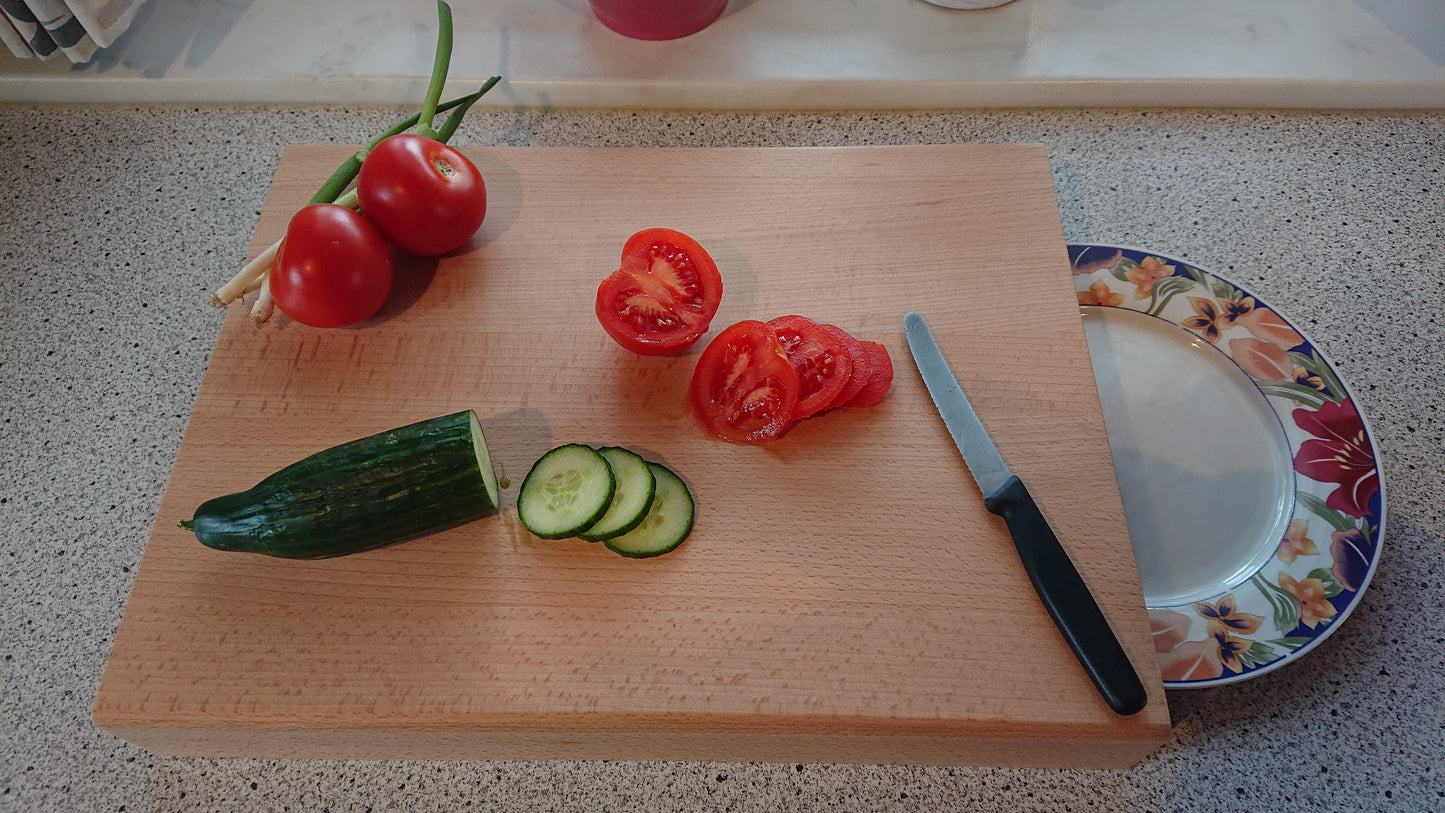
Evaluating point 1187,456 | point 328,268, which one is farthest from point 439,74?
point 1187,456

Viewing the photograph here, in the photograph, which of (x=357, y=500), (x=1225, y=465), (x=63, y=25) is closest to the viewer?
(x=357, y=500)

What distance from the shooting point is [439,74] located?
1166mm

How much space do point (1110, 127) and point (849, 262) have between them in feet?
2.37

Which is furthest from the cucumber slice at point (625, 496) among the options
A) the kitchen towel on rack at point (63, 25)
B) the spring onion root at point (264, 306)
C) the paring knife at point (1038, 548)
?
the kitchen towel on rack at point (63, 25)

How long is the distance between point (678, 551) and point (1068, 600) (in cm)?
38

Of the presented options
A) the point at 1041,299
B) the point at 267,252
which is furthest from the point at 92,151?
the point at 1041,299

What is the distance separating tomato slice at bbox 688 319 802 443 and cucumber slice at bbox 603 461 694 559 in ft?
0.29

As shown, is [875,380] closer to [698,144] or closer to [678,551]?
[678,551]

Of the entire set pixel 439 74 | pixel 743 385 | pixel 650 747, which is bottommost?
pixel 650 747

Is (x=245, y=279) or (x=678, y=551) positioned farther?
(x=245, y=279)

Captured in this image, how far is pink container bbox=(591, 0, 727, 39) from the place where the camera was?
1.48 meters

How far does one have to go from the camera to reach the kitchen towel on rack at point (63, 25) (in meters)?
1.42

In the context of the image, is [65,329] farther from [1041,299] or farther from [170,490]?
[1041,299]

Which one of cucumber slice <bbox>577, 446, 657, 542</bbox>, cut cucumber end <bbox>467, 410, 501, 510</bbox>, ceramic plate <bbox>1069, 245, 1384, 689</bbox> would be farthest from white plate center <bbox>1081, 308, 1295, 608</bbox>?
cut cucumber end <bbox>467, 410, 501, 510</bbox>
